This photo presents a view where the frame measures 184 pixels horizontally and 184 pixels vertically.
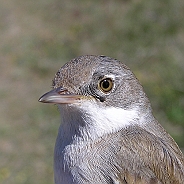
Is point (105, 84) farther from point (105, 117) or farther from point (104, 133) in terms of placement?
point (104, 133)

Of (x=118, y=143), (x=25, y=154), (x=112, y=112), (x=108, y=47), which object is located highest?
(x=108, y=47)

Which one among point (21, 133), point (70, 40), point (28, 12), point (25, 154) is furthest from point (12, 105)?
point (28, 12)

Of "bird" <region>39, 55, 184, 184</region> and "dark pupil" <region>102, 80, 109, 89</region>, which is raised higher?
"dark pupil" <region>102, 80, 109, 89</region>

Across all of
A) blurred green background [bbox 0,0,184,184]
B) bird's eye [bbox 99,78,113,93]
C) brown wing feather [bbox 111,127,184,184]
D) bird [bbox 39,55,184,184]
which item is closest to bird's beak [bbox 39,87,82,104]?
bird [bbox 39,55,184,184]

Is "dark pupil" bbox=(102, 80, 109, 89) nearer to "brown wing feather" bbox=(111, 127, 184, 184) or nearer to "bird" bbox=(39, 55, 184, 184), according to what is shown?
"bird" bbox=(39, 55, 184, 184)

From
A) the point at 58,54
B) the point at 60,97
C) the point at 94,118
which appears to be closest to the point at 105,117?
the point at 94,118

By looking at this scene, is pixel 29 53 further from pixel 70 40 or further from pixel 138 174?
pixel 138 174
